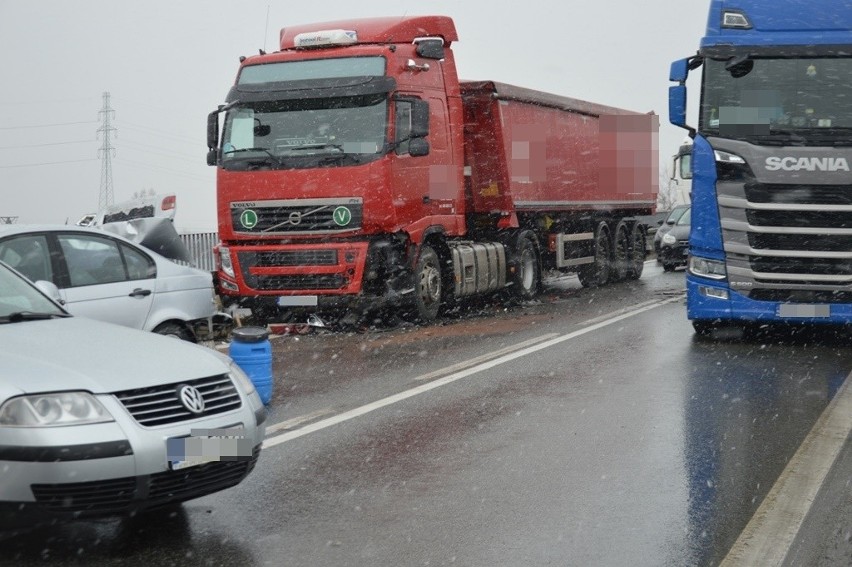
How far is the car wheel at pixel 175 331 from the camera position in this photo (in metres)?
10.1

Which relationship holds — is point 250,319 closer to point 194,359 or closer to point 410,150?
point 410,150

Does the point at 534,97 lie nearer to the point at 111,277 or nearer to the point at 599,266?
the point at 599,266

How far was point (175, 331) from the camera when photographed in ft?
33.6

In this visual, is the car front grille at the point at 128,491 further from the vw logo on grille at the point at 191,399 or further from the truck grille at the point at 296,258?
the truck grille at the point at 296,258

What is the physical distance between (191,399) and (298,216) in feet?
31.1

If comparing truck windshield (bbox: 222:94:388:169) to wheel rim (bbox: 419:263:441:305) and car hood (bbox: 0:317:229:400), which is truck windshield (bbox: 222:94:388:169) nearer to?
wheel rim (bbox: 419:263:441:305)

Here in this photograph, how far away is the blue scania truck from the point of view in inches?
472

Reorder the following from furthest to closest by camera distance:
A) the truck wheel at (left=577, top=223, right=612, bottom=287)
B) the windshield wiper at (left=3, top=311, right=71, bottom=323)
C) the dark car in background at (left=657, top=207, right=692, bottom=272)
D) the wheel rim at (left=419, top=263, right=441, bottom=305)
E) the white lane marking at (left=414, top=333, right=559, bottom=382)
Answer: the dark car in background at (left=657, top=207, right=692, bottom=272)
the truck wheel at (left=577, top=223, right=612, bottom=287)
the wheel rim at (left=419, top=263, right=441, bottom=305)
the white lane marking at (left=414, top=333, right=559, bottom=382)
the windshield wiper at (left=3, top=311, right=71, bottom=323)

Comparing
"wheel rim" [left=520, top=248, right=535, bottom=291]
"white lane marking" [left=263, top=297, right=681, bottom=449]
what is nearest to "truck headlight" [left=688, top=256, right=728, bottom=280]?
"white lane marking" [left=263, top=297, right=681, bottom=449]

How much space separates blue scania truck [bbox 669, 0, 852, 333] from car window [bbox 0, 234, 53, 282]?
6.71 meters

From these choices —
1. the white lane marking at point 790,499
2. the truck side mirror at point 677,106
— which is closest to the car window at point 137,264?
the white lane marking at point 790,499

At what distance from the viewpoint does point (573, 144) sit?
21.7 metres

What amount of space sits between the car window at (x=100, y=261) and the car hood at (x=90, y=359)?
321 centimetres

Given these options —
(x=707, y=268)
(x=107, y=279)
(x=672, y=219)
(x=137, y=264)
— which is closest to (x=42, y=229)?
(x=107, y=279)
